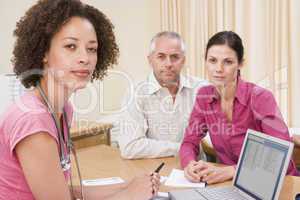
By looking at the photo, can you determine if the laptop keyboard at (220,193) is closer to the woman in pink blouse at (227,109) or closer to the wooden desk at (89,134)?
the woman in pink blouse at (227,109)

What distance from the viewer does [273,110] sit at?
1.71m

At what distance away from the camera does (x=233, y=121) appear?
5.95 ft

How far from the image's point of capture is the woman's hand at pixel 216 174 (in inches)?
60.3

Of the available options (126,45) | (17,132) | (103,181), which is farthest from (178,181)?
(126,45)

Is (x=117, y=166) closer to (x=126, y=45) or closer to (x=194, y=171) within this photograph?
(x=194, y=171)

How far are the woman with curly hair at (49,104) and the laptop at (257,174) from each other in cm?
23

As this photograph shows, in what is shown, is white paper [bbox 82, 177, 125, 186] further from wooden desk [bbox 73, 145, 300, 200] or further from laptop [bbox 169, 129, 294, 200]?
laptop [bbox 169, 129, 294, 200]

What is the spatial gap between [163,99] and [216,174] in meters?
0.81

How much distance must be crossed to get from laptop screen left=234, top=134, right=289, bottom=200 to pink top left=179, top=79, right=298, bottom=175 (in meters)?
0.36

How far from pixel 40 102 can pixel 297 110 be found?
2.36 m

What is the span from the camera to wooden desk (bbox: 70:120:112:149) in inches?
105

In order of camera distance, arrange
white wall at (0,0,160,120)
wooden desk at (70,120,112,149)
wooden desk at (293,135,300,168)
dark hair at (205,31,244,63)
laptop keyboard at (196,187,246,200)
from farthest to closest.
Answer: white wall at (0,0,160,120) → wooden desk at (70,120,112,149) → wooden desk at (293,135,300,168) → dark hair at (205,31,244,63) → laptop keyboard at (196,187,246,200)

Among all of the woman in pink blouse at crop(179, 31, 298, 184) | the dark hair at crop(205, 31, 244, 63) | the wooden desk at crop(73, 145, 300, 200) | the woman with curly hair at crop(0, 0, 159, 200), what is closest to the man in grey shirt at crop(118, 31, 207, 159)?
the wooden desk at crop(73, 145, 300, 200)

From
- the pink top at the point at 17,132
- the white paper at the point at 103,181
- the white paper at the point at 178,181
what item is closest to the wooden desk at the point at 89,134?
the white paper at the point at 103,181
